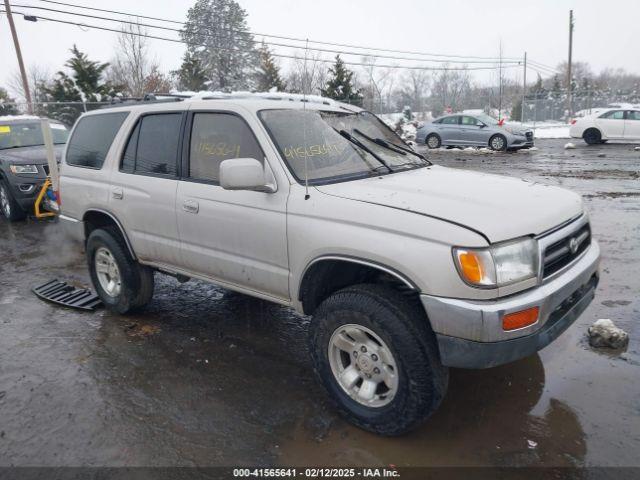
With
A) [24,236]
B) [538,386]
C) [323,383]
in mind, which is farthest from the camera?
[24,236]

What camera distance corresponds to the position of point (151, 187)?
4.07 m

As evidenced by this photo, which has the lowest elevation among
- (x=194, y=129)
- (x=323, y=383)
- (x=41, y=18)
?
(x=323, y=383)

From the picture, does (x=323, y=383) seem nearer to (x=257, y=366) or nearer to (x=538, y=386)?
(x=257, y=366)

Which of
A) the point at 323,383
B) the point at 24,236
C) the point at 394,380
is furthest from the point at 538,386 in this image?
the point at 24,236

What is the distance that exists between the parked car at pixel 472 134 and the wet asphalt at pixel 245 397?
15376mm

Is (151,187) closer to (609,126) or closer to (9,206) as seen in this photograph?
(9,206)

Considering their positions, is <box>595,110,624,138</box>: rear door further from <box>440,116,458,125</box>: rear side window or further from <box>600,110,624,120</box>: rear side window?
<box>440,116,458,125</box>: rear side window

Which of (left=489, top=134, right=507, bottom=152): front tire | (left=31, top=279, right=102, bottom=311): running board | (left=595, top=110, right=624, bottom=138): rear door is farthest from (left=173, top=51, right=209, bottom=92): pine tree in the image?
(left=31, top=279, right=102, bottom=311): running board

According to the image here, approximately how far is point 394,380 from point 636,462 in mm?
1315

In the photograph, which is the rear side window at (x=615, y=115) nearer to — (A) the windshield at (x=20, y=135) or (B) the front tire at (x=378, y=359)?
(A) the windshield at (x=20, y=135)

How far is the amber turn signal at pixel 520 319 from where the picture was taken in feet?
8.14

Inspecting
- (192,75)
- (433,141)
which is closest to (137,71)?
(192,75)

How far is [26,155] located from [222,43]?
23.2m

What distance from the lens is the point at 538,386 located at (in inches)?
132
